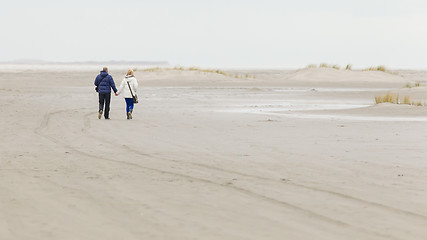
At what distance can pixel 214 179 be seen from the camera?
355 inches

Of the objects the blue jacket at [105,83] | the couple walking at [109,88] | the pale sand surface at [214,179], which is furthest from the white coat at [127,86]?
the pale sand surface at [214,179]

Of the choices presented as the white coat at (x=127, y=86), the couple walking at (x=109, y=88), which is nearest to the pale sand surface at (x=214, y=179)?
the couple walking at (x=109, y=88)

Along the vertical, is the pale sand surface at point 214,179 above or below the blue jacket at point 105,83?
below

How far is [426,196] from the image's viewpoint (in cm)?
796

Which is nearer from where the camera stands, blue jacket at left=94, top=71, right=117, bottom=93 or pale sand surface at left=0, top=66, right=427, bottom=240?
pale sand surface at left=0, top=66, right=427, bottom=240

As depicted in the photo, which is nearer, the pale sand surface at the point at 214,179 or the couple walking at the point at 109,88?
the pale sand surface at the point at 214,179

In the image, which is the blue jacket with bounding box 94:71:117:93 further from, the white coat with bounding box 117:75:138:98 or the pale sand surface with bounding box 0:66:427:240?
the pale sand surface with bounding box 0:66:427:240

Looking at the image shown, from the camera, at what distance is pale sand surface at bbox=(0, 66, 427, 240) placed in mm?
6348

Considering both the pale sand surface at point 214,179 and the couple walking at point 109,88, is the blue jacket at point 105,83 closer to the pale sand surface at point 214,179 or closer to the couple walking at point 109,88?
the couple walking at point 109,88

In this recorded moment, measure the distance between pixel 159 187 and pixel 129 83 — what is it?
39.4 feet

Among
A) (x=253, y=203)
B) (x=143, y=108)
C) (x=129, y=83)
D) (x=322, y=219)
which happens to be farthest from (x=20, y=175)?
(x=143, y=108)

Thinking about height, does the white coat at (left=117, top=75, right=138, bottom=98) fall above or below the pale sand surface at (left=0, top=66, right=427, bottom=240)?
above

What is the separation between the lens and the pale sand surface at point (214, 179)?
635 centimetres

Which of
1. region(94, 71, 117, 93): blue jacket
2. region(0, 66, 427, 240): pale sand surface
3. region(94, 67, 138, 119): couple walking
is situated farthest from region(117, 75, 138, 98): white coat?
region(0, 66, 427, 240): pale sand surface
